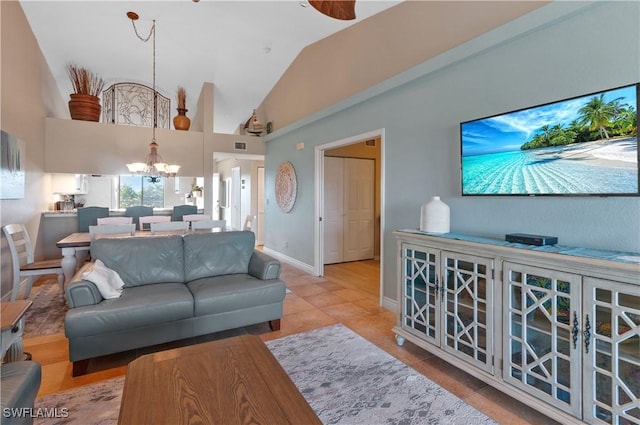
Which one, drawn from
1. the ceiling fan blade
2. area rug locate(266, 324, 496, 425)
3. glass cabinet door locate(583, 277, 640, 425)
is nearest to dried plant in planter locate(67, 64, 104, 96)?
area rug locate(266, 324, 496, 425)

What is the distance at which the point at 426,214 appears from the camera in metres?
2.67

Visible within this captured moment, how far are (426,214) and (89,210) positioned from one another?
5.12 meters

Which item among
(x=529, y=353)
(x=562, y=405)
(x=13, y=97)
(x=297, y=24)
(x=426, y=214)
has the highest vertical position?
(x=297, y=24)

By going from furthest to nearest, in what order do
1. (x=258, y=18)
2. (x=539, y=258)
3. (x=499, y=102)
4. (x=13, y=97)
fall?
1. (x=258, y=18)
2. (x=13, y=97)
3. (x=499, y=102)
4. (x=539, y=258)

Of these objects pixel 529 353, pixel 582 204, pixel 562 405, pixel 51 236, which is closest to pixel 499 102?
pixel 582 204

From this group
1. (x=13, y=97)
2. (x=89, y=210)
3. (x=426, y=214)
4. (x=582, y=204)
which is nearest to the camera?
(x=582, y=204)

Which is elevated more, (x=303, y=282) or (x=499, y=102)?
(x=499, y=102)

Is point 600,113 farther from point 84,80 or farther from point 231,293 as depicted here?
point 84,80

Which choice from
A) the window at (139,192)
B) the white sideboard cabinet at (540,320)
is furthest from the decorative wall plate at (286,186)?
the window at (139,192)

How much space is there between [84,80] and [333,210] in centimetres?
500

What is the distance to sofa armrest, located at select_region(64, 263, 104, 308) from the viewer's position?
2.35 m

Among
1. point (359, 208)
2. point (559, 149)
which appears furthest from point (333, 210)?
point (559, 149)

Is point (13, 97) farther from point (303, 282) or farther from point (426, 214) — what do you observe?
point (426, 214)

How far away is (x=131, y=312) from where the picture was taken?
241 cm
